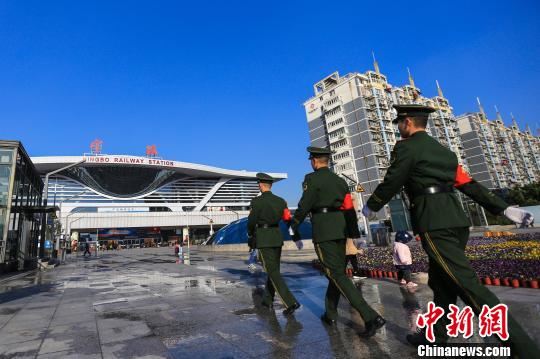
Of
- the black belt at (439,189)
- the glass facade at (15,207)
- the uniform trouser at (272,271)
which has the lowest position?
the uniform trouser at (272,271)

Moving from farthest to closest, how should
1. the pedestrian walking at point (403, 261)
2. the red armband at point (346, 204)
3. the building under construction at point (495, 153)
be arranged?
the building under construction at point (495, 153), the pedestrian walking at point (403, 261), the red armband at point (346, 204)

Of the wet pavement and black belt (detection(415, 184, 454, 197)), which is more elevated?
black belt (detection(415, 184, 454, 197))

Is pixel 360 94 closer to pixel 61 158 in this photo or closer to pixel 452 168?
pixel 61 158

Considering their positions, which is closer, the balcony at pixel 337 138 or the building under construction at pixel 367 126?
the building under construction at pixel 367 126

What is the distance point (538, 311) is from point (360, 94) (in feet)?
254

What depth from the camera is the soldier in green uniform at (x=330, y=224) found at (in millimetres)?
3617

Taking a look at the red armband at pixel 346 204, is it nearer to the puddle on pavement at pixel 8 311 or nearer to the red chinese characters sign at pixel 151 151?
the puddle on pavement at pixel 8 311

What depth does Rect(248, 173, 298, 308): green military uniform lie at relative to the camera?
4.78 metres

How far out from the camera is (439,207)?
105 inches

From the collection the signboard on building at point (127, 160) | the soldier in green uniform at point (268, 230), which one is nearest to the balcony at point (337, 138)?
the signboard on building at point (127, 160)

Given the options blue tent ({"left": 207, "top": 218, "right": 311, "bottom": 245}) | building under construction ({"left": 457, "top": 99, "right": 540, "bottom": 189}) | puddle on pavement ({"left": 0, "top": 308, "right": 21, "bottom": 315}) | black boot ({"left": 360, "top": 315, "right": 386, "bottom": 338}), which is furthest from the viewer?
building under construction ({"left": 457, "top": 99, "right": 540, "bottom": 189})

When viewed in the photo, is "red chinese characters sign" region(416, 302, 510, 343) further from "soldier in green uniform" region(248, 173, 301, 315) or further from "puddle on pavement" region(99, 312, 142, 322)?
"puddle on pavement" region(99, 312, 142, 322)

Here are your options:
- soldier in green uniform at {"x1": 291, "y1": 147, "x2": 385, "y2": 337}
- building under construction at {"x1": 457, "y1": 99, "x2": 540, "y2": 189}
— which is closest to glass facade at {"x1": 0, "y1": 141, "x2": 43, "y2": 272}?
soldier in green uniform at {"x1": 291, "y1": 147, "x2": 385, "y2": 337}

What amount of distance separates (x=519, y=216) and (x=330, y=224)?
70.1 inches
